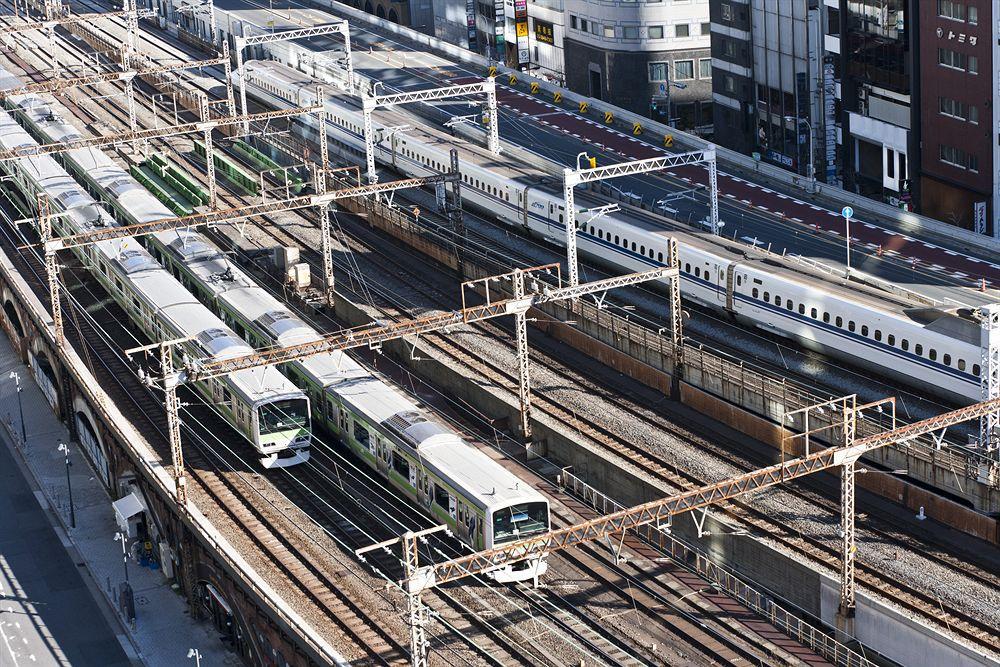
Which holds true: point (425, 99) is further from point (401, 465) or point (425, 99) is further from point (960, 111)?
point (401, 465)

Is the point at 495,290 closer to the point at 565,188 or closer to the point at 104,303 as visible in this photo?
the point at 565,188

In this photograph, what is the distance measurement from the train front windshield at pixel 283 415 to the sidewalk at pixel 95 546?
335 inches

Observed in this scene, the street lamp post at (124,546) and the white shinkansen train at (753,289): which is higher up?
the white shinkansen train at (753,289)

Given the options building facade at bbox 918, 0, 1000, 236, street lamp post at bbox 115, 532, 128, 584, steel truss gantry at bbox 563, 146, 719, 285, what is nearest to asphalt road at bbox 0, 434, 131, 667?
street lamp post at bbox 115, 532, 128, 584

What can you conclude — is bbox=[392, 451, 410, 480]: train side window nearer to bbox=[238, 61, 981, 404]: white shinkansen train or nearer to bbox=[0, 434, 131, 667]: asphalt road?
bbox=[0, 434, 131, 667]: asphalt road

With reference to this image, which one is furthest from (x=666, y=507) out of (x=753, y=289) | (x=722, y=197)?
(x=722, y=197)

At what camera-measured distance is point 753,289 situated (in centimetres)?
8238

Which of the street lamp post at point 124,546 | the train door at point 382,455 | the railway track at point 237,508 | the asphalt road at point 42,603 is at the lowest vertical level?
the asphalt road at point 42,603

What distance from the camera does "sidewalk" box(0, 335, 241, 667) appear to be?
66.0m

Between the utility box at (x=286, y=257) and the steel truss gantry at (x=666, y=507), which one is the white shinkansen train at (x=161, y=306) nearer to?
the utility box at (x=286, y=257)

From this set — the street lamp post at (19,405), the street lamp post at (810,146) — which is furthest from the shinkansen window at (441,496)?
the street lamp post at (810,146)

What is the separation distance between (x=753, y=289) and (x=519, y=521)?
2686 centimetres

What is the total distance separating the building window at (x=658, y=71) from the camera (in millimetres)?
130750

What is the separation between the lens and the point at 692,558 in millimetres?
64375
